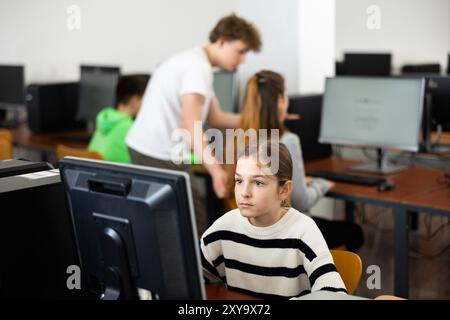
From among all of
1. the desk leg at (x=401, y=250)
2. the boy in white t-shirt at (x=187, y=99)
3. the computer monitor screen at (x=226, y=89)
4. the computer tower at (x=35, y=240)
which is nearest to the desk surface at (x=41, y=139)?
the computer monitor screen at (x=226, y=89)

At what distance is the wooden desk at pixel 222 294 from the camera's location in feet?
5.17

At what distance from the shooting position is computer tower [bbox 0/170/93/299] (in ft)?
5.39

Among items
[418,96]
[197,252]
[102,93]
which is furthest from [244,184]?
[102,93]

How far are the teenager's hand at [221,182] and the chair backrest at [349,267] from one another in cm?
108

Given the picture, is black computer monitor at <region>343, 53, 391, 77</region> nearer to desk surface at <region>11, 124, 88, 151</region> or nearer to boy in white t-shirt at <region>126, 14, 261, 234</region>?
desk surface at <region>11, 124, 88, 151</region>

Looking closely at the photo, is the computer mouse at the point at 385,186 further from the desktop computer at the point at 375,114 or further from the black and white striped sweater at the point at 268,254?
the black and white striped sweater at the point at 268,254

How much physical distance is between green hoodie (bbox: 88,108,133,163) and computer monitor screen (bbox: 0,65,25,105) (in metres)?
1.72

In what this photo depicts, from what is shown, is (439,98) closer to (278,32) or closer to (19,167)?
(278,32)

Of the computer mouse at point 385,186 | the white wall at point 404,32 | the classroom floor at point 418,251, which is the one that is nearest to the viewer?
the computer mouse at point 385,186

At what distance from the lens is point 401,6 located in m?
7.48

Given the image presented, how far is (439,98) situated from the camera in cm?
396

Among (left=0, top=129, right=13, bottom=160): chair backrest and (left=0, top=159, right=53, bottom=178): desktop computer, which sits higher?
(left=0, top=159, right=53, bottom=178): desktop computer

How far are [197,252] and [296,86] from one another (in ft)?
9.49

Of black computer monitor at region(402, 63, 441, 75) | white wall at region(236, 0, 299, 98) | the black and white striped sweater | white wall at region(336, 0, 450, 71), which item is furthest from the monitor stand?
white wall at region(336, 0, 450, 71)
